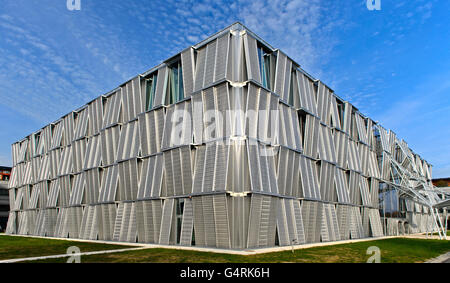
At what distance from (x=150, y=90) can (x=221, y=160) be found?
1598cm

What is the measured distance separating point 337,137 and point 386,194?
60.2 feet

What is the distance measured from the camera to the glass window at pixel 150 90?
35.0 m

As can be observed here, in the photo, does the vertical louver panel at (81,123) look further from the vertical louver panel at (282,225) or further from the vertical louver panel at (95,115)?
the vertical louver panel at (282,225)

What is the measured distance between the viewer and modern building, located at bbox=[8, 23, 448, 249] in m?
24.8

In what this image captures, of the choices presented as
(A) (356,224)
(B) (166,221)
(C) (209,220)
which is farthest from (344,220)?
(B) (166,221)

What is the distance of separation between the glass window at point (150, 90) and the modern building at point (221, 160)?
162 mm

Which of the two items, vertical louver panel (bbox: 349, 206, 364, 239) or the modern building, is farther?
vertical louver panel (bbox: 349, 206, 364, 239)

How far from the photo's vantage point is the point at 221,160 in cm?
2472

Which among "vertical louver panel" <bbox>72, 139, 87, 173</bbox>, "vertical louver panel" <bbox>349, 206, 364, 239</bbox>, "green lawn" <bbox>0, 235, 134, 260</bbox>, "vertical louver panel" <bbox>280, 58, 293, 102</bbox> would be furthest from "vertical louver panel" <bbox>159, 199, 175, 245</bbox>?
"vertical louver panel" <bbox>349, 206, 364, 239</bbox>

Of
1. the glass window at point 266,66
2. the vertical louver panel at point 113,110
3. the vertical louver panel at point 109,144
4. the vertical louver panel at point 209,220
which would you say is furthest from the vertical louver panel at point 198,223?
the vertical louver panel at point 113,110

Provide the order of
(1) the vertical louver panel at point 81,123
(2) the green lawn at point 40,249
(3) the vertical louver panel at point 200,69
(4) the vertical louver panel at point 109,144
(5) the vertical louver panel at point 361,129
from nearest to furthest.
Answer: (2) the green lawn at point 40,249, (3) the vertical louver panel at point 200,69, (4) the vertical louver panel at point 109,144, (1) the vertical louver panel at point 81,123, (5) the vertical louver panel at point 361,129

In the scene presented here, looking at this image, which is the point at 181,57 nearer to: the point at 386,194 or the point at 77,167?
the point at 77,167

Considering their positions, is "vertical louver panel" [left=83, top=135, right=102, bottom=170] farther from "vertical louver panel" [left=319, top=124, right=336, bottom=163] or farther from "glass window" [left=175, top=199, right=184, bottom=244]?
"vertical louver panel" [left=319, top=124, right=336, bottom=163]

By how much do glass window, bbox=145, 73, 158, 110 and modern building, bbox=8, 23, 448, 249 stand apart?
16 cm
